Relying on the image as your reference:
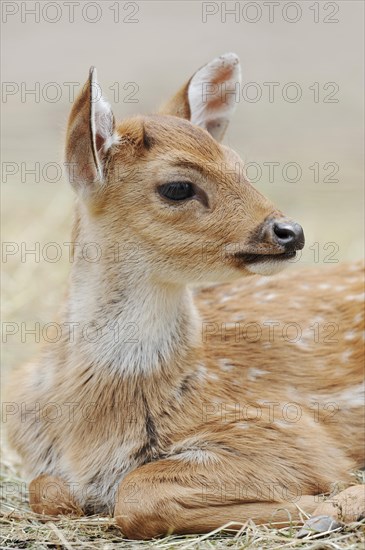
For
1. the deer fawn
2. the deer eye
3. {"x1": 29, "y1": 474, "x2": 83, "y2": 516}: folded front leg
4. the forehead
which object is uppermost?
the forehead

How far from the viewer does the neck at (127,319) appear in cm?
609

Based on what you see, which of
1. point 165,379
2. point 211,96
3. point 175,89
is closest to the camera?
point 165,379

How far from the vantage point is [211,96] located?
6.92 meters

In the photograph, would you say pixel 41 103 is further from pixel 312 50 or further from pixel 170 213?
pixel 170 213

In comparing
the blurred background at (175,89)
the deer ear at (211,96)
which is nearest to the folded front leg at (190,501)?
the deer ear at (211,96)

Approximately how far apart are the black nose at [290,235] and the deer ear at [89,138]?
1033mm

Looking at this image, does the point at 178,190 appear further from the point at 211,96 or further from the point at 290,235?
the point at 211,96

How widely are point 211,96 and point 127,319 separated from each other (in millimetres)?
1625

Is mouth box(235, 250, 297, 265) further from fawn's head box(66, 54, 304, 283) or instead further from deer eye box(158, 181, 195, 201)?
deer eye box(158, 181, 195, 201)

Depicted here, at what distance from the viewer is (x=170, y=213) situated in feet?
19.6

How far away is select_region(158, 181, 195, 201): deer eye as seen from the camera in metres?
5.96

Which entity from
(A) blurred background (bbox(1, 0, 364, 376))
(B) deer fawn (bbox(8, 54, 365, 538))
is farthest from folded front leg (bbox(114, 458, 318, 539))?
(A) blurred background (bbox(1, 0, 364, 376))

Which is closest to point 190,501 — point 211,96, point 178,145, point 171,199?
point 171,199

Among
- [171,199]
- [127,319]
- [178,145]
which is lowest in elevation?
[127,319]
